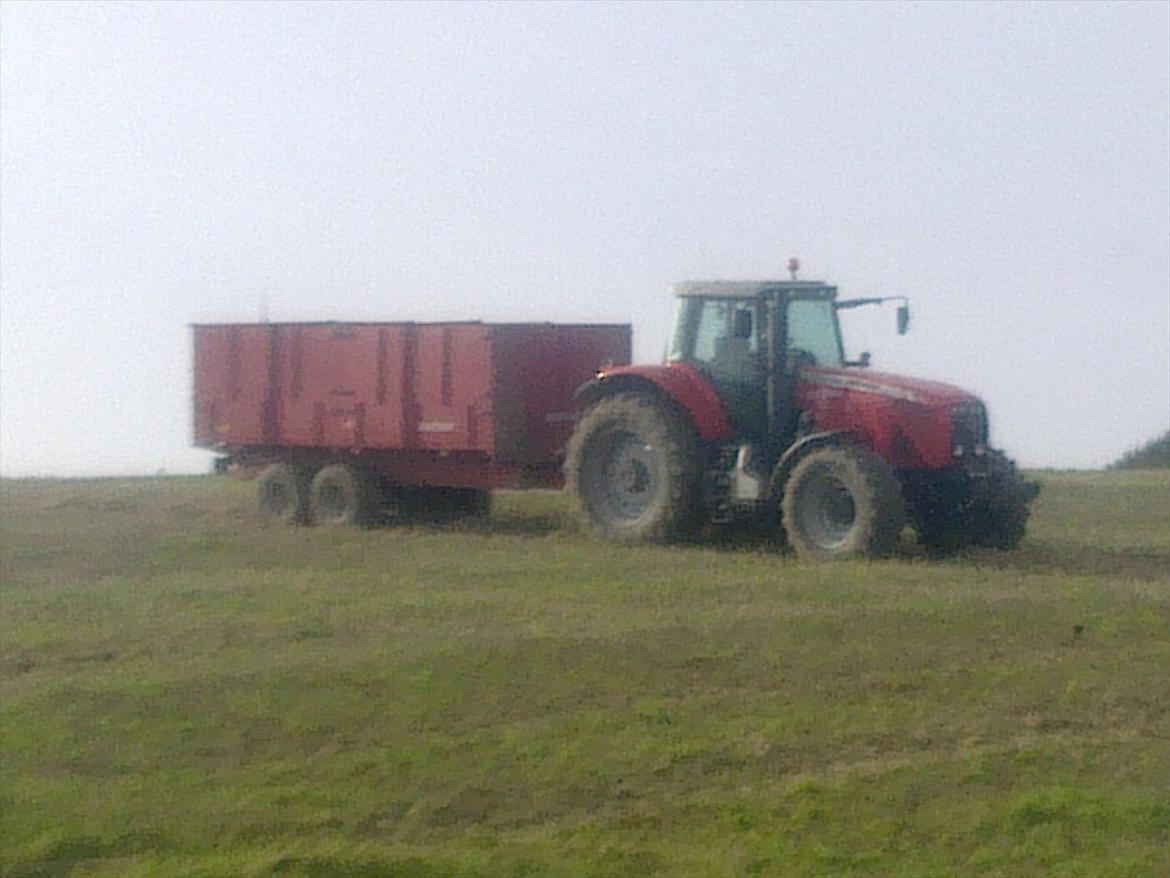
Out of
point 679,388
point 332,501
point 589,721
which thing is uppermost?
point 679,388

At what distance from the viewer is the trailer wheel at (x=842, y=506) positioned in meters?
15.0

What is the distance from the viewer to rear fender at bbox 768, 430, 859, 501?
1559 centimetres

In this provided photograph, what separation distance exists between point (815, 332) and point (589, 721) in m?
6.83

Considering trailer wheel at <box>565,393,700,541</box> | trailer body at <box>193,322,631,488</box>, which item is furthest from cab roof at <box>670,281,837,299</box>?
trailer body at <box>193,322,631,488</box>

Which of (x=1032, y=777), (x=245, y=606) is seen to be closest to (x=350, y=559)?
(x=245, y=606)

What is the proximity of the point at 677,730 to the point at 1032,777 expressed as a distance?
1819mm

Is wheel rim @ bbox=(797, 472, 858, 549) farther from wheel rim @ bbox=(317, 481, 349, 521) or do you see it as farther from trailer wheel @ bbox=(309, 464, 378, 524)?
wheel rim @ bbox=(317, 481, 349, 521)

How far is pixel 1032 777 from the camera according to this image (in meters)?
9.52

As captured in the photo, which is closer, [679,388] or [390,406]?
[679,388]

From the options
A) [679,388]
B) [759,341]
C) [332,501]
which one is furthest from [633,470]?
[332,501]

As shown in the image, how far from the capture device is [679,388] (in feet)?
53.3

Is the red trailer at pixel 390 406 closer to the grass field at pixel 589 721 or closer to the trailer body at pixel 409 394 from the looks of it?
the trailer body at pixel 409 394

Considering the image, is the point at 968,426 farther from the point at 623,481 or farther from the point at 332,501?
the point at 332,501

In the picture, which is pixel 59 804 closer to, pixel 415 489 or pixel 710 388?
pixel 710 388
